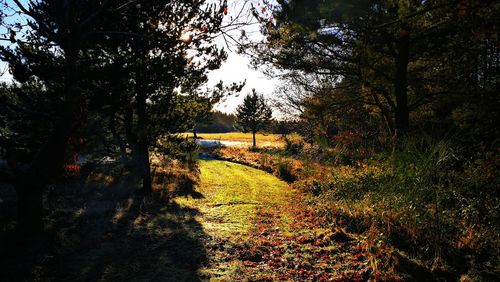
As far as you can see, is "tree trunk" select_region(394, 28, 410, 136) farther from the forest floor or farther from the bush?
the forest floor

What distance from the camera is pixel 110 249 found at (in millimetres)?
5133

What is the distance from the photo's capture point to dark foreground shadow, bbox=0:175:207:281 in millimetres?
4180

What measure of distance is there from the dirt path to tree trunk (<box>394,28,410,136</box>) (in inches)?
150

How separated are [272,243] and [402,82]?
637cm

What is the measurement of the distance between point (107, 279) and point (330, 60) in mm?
8087

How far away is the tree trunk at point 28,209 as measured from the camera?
5.11m

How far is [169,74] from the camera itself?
866 cm

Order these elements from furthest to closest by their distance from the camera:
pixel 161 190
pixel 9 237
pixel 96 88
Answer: pixel 161 190 < pixel 96 88 < pixel 9 237

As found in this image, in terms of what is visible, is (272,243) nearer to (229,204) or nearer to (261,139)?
(229,204)

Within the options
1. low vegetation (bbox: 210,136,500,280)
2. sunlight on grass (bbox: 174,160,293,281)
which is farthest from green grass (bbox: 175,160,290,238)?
low vegetation (bbox: 210,136,500,280)

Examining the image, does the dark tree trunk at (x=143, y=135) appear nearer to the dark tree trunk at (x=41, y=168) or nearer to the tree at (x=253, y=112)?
the dark tree trunk at (x=41, y=168)

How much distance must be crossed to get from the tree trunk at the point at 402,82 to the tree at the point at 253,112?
29479mm

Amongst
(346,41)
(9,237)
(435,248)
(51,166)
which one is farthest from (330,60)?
(9,237)

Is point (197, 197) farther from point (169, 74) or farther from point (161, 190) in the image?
point (169, 74)
